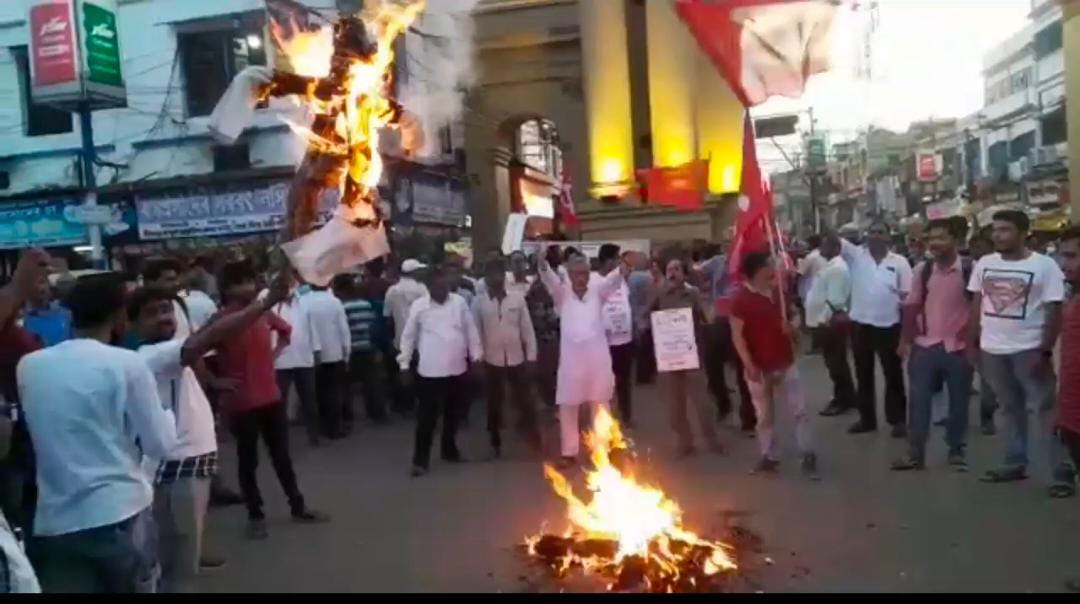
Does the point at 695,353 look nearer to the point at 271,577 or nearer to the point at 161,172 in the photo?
the point at 271,577

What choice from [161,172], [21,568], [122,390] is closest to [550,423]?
[122,390]

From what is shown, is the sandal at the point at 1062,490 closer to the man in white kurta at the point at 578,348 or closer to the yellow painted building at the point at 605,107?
the man in white kurta at the point at 578,348

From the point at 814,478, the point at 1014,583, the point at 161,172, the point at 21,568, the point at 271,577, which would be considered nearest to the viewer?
the point at 21,568

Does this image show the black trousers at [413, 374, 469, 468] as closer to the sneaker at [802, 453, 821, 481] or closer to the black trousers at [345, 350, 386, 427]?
the black trousers at [345, 350, 386, 427]

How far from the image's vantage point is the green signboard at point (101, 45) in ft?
63.3

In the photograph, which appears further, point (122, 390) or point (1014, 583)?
point (1014, 583)

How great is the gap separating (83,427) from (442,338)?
618cm

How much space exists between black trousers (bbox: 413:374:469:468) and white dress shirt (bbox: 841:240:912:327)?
3578mm

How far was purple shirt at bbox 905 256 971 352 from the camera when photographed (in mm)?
8422

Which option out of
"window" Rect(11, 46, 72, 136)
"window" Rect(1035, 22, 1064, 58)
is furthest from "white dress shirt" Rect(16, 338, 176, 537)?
"window" Rect(1035, 22, 1064, 58)

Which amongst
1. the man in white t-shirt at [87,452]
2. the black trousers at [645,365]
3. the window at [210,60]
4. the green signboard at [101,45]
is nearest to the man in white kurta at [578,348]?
the man in white t-shirt at [87,452]

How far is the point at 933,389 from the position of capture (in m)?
8.69

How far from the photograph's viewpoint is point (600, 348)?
9.71 metres

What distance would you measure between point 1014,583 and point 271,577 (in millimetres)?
4072
